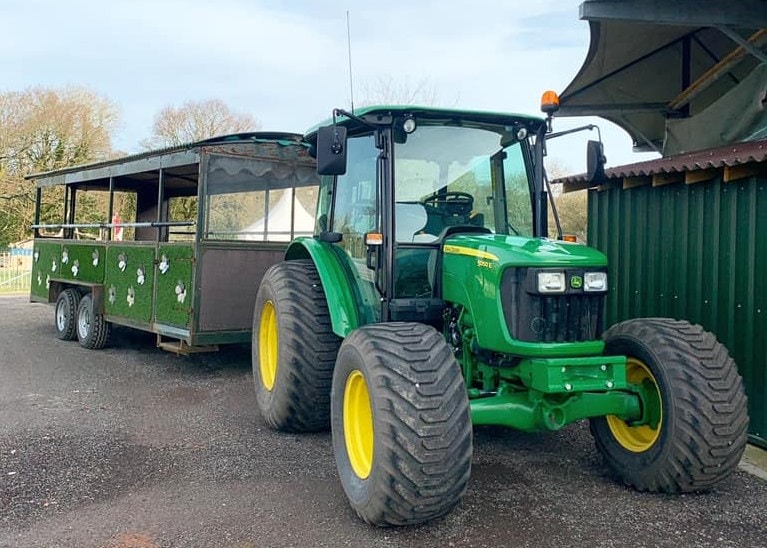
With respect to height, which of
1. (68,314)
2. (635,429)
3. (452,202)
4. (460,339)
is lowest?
(635,429)

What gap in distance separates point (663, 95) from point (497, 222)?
565cm

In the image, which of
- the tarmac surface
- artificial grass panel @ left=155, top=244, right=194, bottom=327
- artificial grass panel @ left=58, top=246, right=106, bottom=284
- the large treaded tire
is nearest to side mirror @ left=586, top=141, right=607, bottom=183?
the tarmac surface

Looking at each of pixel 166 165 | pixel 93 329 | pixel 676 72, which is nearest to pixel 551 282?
pixel 166 165

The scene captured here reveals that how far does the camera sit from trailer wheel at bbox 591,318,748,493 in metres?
3.79

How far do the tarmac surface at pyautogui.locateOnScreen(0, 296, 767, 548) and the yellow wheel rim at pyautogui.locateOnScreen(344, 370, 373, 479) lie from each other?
0.93 feet

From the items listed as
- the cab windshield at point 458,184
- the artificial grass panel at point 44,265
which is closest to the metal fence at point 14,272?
the artificial grass panel at point 44,265

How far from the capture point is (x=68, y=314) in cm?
970

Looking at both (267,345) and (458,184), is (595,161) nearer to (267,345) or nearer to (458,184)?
(458,184)

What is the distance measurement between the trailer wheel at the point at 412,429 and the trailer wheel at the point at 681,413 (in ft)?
4.19

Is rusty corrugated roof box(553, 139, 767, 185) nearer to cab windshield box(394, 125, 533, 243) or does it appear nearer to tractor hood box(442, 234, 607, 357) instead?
cab windshield box(394, 125, 533, 243)

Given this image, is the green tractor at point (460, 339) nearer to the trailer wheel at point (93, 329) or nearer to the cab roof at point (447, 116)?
the cab roof at point (447, 116)

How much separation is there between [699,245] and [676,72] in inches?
161

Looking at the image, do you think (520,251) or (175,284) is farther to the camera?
(175,284)

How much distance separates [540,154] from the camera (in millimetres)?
4820
